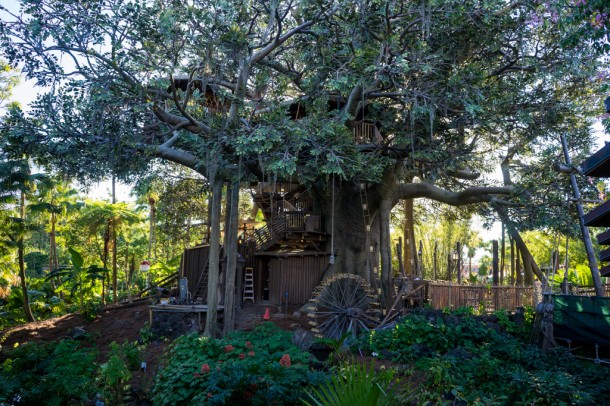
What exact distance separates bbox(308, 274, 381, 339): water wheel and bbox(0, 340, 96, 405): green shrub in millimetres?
8636

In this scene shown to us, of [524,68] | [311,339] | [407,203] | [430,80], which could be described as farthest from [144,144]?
[407,203]

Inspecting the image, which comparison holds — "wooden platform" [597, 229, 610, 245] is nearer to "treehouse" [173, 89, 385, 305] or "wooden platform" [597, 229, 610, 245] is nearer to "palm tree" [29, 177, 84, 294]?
"treehouse" [173, 89, 385, 305]

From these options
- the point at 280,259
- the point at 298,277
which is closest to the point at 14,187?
the point at 280,259

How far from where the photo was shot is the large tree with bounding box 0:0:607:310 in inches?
610

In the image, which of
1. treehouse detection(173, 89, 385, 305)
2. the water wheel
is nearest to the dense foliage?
the water wheel

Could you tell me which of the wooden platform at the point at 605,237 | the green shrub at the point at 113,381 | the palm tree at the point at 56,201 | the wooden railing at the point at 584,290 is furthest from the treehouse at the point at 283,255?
the wooden platform at the point at 605,237

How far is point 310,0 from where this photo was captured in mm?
16734

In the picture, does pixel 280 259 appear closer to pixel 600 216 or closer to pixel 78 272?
pixel 78 272

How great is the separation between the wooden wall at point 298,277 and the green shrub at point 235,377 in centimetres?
1041

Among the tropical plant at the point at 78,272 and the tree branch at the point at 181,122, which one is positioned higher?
the tree branch at the point at 181,122

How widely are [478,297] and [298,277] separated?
25.8ft

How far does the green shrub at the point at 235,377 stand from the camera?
342 inches

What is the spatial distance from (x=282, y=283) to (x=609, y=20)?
17.0 metres

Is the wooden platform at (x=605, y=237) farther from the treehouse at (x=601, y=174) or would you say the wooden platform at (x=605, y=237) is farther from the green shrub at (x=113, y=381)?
the green shrub at (x=113, y=381)
